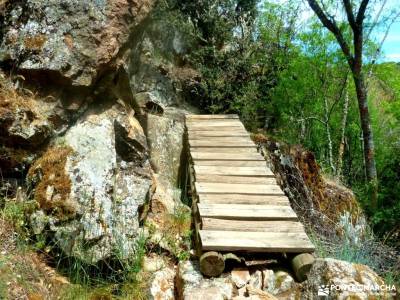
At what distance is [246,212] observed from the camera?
14.3 ft

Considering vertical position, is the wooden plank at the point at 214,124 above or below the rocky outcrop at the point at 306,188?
above

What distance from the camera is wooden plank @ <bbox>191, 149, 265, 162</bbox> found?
589 centimetres

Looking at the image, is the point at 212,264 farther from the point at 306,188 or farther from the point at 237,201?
the point at 306,188

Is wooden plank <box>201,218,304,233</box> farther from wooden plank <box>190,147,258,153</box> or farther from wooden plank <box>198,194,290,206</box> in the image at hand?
wooden plank <box>190,147,258,153</box>

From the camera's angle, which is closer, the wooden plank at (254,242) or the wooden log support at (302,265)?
the wooden log support at (302,265)

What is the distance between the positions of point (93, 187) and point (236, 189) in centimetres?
157

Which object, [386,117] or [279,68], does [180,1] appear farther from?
[386,117]

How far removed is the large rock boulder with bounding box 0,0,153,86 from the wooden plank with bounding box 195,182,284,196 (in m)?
1.67

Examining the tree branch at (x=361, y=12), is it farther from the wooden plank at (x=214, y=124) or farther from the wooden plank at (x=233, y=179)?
the wooden plank at (x=233, y=179)

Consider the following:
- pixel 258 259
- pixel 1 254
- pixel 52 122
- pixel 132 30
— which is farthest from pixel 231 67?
pixel 1 254

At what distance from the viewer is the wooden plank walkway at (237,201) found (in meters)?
3.81

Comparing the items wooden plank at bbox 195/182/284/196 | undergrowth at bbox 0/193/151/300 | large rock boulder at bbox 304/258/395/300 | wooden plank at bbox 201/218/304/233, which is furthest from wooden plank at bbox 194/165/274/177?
large rock boulder at bbox 304/258/395/300

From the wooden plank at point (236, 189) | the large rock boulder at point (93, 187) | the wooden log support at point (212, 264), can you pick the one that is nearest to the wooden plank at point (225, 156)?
the wooden plank at point (236, 189)

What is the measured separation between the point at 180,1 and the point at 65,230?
689cm
